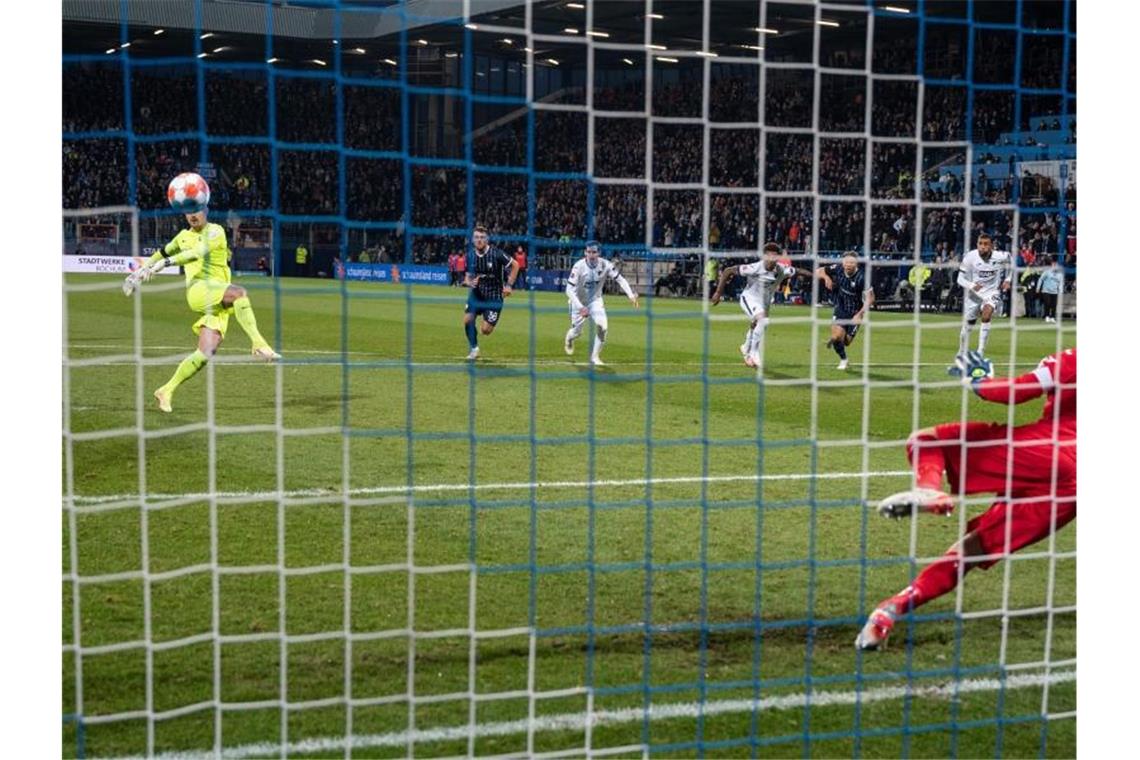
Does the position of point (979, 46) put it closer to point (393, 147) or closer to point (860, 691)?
point (393, 147)

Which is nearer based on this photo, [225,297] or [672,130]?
[225,297]

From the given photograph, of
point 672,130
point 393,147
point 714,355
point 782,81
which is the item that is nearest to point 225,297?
point 393,147

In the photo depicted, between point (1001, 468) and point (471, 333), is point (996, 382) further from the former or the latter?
point (471, 333)

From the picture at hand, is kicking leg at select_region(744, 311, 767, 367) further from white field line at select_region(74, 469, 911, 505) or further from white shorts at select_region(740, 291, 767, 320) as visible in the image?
white field line at select_region(74, 469, 911, 505)

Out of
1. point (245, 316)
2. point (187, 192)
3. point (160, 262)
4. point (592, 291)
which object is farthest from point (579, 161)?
point (160, 262)

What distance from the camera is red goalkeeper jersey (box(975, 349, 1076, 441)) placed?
4926 mm

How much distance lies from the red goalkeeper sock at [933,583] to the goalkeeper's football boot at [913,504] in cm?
54

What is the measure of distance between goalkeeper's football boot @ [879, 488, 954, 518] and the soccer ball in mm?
7227

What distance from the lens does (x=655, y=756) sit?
4184mm

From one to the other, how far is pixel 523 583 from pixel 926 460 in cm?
219

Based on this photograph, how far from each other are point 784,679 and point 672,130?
59.6ft

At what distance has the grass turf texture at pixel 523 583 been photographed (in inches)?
176

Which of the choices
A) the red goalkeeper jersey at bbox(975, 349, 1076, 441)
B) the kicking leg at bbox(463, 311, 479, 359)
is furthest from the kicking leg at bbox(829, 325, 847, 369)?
the red goalkeeper jersey at bbox(975, 349, 1076, 441)

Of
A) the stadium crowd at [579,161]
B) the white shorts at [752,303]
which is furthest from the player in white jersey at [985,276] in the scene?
the white shorts at [752,303]
